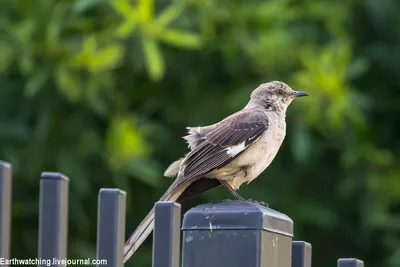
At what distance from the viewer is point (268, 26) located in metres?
8.55

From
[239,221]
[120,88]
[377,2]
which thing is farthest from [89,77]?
[239,221]

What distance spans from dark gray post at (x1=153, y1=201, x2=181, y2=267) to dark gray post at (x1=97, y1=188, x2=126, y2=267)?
0.12 metres

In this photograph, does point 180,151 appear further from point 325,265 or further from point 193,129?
point 193,129

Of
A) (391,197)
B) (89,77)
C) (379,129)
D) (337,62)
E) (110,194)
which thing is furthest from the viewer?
(379,129)

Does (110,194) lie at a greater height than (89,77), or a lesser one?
lesser

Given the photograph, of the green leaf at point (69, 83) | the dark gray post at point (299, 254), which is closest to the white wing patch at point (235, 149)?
the dark gray post at point (299, 254)

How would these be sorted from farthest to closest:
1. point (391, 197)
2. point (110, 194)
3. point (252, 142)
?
point (391, 197) < point (252, 142) < point (110, 194)

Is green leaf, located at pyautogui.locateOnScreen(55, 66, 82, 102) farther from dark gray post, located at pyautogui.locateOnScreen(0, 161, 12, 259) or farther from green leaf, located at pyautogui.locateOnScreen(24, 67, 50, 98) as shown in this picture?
dark gray post, located at pyautogui.locateOnScreen(0, 161, 12, 259)

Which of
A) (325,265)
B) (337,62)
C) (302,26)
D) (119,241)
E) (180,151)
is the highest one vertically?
(302,26)

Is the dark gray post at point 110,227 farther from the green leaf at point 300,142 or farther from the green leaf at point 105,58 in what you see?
the green leaf at point 300,142

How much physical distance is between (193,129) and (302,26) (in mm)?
3820

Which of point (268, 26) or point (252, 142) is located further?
point (268, 26)

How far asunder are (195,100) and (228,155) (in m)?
3.69

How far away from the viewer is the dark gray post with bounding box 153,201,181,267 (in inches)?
116
